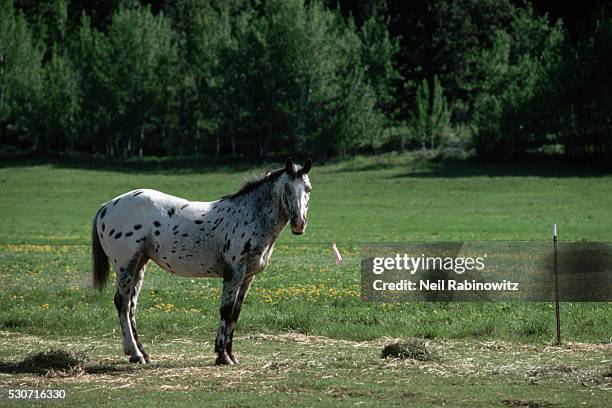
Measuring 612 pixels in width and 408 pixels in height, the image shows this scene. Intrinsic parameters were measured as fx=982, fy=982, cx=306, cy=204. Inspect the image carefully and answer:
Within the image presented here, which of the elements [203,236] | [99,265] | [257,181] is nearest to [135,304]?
[99,265]

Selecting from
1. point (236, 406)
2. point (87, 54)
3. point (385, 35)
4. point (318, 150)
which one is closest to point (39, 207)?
point (318, 150)

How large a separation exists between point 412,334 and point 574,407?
5.87 m

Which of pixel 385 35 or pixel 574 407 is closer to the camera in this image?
pixel 574 407

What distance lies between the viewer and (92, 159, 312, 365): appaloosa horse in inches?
551

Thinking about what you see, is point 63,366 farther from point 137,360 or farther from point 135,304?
point 135,304

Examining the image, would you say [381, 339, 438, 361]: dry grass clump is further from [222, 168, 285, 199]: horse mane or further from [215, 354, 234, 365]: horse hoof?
[222, 168, 285, 199]: horse mane

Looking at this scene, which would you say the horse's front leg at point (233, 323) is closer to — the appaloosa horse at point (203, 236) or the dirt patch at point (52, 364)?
the appaloosa horse at point (203, 236)

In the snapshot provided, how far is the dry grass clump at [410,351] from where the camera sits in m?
13.8

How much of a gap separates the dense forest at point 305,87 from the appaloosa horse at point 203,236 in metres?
58.8

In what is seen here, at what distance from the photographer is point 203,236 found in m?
14.3

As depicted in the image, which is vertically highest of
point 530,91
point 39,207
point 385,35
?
point 385,35

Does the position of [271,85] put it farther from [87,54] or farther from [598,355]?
[598,355]

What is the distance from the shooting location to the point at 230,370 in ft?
43.0

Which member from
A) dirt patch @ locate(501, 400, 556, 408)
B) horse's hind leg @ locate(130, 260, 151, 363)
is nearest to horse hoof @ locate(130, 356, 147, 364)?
horse's hind leg @ locate(130, 260, 151, 363)
